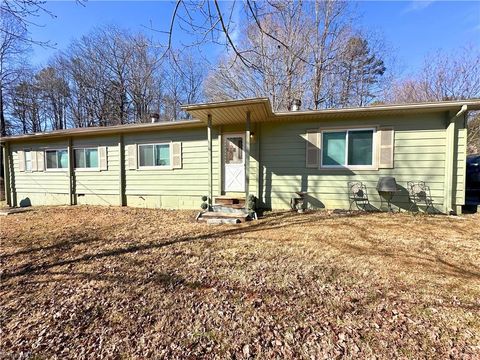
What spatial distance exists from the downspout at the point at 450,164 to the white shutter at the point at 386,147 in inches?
46.3

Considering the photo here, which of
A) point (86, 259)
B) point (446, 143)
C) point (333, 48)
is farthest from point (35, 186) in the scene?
point (333, 48)

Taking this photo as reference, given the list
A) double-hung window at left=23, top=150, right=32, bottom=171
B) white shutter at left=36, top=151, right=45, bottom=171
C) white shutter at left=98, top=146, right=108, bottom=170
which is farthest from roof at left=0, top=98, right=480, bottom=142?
double-hung window at left=23, top=150, right=32, bottom=171

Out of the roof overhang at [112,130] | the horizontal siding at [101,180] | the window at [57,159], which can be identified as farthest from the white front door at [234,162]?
the window at [57,159]

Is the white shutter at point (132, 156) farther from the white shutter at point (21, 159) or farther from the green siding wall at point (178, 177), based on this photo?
the white shutter at point (21, 159)

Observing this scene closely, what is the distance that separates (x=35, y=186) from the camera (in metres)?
9.72

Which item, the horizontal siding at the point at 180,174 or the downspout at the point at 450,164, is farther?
the horizontal siding at the point at 180,174

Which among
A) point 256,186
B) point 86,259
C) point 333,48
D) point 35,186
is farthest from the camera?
point 333,48

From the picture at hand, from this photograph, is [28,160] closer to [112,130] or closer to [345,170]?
[112,130]

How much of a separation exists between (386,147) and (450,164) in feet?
4.74

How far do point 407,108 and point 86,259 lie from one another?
740 cm

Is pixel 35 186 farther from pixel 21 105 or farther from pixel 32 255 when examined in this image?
pixel 21 105

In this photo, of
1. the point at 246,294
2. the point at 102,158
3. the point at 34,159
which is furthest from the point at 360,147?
the point at 34,159

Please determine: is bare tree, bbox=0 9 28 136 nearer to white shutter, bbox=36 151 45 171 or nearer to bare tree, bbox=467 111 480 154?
white shutter, bbox=36 151 45 171

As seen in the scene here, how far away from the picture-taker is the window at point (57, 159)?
9188mm
